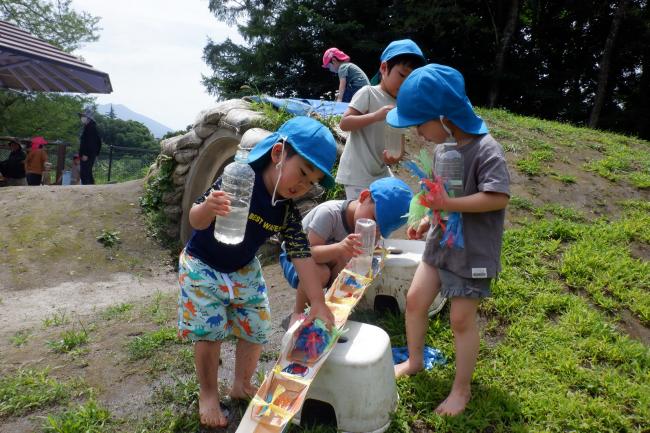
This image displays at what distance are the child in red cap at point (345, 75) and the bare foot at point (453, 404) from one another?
5330 mm

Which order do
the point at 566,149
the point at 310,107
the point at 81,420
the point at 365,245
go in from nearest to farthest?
the point at 81,420 → the point at 365,245 → the point at 310,107 → the point at 566,149

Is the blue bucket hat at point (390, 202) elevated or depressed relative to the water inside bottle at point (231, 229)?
elevated

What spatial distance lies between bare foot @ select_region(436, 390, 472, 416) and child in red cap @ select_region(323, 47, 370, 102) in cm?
533

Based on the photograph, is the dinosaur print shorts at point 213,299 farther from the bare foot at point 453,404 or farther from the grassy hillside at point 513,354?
the bare foot at point 453,404

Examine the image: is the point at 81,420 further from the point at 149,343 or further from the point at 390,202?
the point at 390,202

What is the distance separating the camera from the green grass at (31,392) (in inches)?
109

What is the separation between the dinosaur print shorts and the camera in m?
2.44

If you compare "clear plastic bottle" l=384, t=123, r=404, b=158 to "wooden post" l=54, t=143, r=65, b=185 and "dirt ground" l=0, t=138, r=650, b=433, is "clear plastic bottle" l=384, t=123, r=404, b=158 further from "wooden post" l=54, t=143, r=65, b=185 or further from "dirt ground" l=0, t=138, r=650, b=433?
"wooden post" l=54, t=143, r=65, b=185

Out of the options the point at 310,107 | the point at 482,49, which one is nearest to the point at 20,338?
the point at 310,107

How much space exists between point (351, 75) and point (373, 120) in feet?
12.8

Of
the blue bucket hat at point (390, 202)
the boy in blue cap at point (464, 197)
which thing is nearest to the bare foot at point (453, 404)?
the boy in blue cap at point (464, 197)

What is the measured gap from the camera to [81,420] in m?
2.57

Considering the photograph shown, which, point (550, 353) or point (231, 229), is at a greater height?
point (231, 229)

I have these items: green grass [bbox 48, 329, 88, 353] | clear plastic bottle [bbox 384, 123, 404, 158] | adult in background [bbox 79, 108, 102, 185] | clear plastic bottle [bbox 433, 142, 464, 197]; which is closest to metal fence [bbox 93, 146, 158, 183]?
adult in background [bbox 79, 108, 102, 185]
